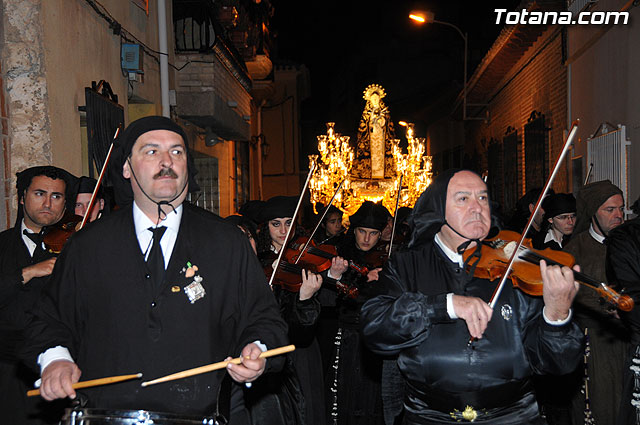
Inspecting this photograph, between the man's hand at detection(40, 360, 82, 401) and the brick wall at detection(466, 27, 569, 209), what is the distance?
9236 millimetres

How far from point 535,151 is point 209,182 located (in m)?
7.07

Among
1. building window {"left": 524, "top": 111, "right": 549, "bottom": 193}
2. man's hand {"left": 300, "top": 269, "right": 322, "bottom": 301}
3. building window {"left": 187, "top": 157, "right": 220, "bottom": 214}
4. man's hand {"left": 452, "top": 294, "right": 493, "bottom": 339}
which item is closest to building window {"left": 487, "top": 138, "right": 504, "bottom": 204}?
building window {"left": 524, "top": 111, "right": 549, "bottom": 193}

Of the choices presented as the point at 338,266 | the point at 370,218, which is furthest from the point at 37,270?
the point at 370,218

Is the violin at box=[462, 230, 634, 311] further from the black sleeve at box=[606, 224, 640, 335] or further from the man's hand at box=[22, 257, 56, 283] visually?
the man's hand at box=[22, 257, 56, 283]

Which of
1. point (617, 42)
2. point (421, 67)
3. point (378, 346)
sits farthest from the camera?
point (421, 67)

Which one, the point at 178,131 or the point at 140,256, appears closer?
the point at 140,256

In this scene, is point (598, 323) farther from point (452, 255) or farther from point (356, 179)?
point (356, 179)

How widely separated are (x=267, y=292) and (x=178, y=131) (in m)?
0.86

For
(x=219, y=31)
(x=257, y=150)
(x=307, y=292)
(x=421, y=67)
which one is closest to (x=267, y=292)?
(x=307, y=292)

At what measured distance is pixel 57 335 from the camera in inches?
116

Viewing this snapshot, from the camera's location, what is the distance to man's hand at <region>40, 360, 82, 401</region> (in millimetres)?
2686

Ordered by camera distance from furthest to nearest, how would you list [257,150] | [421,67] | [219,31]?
1. [421,67]
2. [257,150]
3. [219,31]

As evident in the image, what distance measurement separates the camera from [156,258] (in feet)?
10.0

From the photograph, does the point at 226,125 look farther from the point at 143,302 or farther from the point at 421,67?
the point at 421,67
